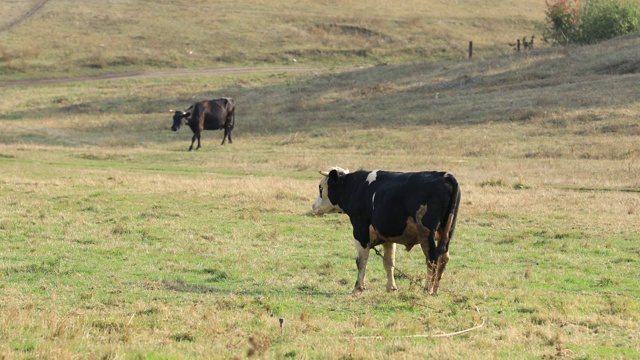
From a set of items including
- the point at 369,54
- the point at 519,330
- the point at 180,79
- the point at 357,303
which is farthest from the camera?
the point at 369,54

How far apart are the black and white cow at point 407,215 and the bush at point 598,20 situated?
59.7m

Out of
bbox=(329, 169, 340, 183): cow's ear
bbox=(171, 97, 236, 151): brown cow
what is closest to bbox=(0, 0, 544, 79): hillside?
bbox=(171, 97, 236, 151): brown cow

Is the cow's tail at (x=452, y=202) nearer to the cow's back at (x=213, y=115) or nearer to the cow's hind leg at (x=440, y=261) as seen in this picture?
the cow's hind leg at (x=440, y=261)

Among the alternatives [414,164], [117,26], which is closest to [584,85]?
[414,164]

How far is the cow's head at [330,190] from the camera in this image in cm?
1484

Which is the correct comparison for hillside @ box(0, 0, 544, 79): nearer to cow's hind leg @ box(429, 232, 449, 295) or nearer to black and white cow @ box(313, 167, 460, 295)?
black and white cow @ box(313, 167, 460, 295)

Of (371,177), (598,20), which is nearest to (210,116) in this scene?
(371,177)

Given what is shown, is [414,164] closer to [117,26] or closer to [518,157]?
[518,157]

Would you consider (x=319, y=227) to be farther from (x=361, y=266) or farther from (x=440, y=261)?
(x=440, y=261)

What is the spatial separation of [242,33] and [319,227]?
68986 mm

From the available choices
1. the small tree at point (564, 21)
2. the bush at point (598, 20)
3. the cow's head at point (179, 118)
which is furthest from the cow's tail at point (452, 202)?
the small tree at point (564, 21)

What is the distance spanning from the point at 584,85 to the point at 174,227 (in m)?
34.3

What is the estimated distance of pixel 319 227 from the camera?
19875 millimetres

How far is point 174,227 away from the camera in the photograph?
1947cm
